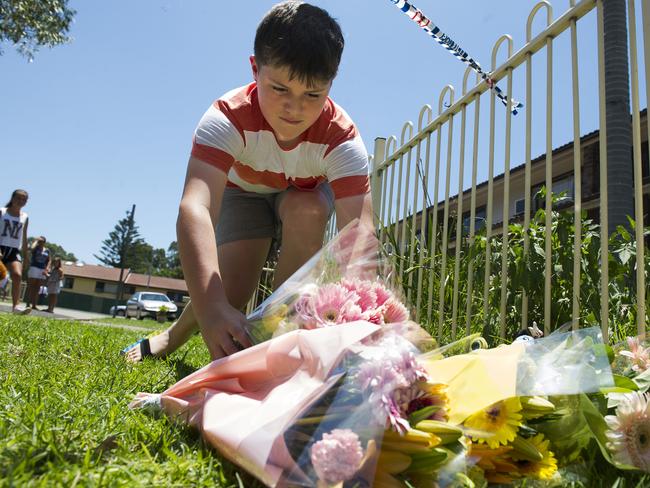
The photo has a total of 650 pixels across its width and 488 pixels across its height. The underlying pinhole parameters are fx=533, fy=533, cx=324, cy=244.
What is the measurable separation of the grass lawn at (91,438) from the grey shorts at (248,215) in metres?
1.00

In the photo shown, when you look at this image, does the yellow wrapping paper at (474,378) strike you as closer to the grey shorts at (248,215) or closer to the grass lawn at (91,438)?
the grass lawn at (91,438)

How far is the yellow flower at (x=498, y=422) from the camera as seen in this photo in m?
1.01

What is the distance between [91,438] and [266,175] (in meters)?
1.56

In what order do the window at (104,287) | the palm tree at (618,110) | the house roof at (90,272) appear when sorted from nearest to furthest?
the palm tree at (618,110)
the house roof at (90,272)
the window at (104,287)

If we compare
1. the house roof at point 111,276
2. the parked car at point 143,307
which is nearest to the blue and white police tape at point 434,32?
the parked car at point 143,307

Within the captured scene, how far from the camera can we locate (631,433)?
3.57 feet

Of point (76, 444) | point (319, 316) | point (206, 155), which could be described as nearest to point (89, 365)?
point (206, 155)

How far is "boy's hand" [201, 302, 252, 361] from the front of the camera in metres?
1.40

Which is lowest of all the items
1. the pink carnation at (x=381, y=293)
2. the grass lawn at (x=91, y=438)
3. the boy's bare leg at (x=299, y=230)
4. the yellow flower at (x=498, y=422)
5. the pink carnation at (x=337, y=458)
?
the grass lawn at (x=91, y=438)

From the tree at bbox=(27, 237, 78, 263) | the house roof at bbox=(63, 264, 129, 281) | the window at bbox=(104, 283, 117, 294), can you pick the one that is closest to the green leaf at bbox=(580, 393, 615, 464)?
the house roof at bbox=(63, 264, 129, 281)

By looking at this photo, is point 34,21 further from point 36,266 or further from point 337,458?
point 337,458

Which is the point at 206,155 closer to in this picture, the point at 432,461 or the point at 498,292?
the point at 432,461

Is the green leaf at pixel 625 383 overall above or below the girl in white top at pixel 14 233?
below

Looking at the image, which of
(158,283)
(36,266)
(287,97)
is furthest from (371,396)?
(158,283)
